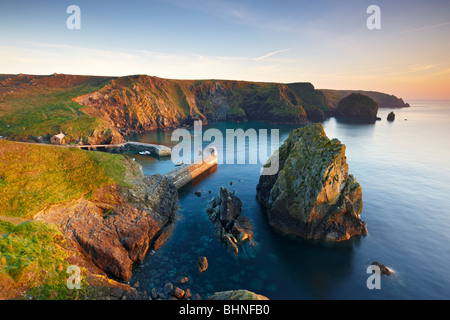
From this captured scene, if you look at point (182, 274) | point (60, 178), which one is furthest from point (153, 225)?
point (60, 178)

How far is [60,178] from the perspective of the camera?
3312cm

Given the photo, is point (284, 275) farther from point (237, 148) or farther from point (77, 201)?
point (237, 148)

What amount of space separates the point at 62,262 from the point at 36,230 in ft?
18.3

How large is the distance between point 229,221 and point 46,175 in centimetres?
3171

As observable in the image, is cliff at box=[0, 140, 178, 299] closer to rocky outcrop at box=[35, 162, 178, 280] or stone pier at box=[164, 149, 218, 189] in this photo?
rocky outcrop at box=[35, 162, 178, 280]

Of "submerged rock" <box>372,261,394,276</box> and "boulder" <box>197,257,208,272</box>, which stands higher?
"boulder" <box>197,257,208,272</box>

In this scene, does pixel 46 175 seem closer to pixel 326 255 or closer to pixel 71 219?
pixel 71 219

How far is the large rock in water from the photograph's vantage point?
3553 centimetres

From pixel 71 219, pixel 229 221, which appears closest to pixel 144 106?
pixel 71 219

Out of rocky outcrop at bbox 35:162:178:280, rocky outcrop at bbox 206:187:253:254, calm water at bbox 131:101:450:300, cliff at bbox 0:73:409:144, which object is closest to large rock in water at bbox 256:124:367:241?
calm water at bbox 131:101:450:300

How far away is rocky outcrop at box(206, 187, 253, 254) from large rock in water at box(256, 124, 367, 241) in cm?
645

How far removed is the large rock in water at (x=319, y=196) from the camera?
35.5m

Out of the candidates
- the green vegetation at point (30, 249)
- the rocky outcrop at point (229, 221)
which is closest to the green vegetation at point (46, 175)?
the green vegetation at point (30, 249)

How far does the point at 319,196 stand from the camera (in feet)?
114
